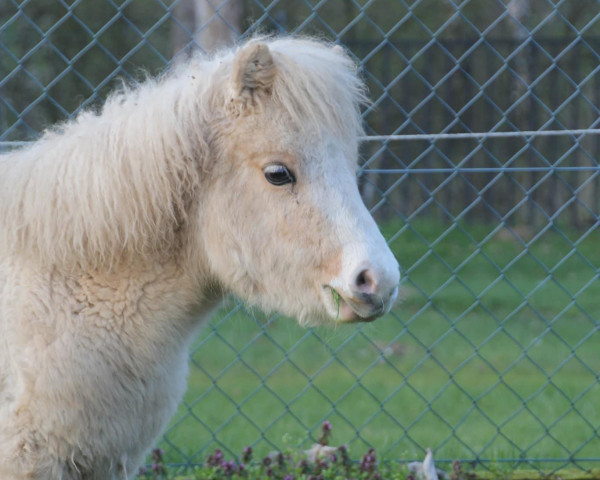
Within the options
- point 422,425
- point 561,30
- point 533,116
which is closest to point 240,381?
point 422,425

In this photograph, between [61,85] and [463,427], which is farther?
[61,85]

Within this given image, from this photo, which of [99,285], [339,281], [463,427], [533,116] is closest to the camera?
[339,281]

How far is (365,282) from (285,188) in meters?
0.39

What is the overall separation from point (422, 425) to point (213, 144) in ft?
12.2

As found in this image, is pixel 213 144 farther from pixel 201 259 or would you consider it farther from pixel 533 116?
pixel 533 116

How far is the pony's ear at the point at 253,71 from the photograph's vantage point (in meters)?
2.66

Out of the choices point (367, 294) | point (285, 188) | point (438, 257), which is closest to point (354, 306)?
point (367, 294)

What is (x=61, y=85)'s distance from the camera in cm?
1501

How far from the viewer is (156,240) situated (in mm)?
2768

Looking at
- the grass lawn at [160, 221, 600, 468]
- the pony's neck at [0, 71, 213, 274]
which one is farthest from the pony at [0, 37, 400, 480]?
the grass lawn at [160, 221, 600, 468]

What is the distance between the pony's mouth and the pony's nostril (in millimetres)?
17

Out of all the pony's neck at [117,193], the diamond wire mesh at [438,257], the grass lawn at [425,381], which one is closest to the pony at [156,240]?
the pony's neck at [117,193]

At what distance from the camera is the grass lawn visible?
180 inches

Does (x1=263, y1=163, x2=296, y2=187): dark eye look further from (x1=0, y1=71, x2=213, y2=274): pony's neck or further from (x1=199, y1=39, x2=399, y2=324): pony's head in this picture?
(x1=0, y1=71, x2=213, y2=274): pony's neck
